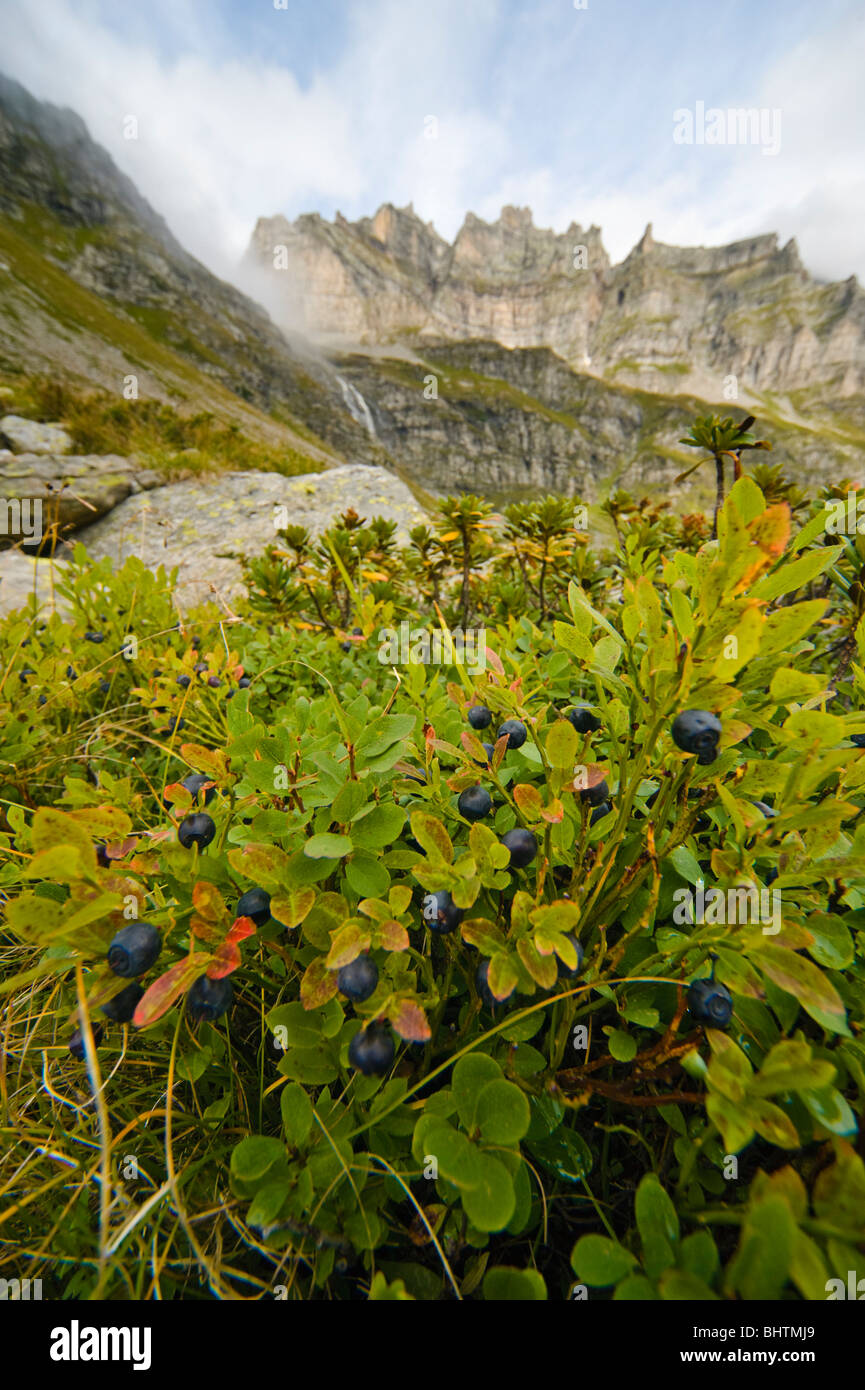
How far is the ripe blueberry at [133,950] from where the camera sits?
0.66 metres

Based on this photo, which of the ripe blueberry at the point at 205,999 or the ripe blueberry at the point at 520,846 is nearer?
the ripe blueberry at the point at 205,999

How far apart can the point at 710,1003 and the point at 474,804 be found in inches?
16.3

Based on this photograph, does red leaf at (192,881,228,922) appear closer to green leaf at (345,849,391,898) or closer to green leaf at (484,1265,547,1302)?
green leaf at (345,849,391,898)

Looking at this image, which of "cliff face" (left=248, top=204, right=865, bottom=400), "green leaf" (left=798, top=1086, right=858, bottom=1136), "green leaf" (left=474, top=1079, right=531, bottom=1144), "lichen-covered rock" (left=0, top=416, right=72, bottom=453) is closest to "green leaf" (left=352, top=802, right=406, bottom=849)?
"green leaf" (left=474, top=1079, right=531, bottom=1144)

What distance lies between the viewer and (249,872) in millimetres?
724

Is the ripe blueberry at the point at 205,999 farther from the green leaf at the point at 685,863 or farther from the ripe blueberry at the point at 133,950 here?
the green leaf at the point at 685,863

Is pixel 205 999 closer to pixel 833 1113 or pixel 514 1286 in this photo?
pixel 514 1286

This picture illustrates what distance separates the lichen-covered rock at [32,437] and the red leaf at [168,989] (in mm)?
10778

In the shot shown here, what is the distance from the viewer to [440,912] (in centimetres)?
74

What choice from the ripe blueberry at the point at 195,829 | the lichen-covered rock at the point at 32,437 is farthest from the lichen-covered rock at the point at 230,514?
the ripe blueberry at the point at 195,829

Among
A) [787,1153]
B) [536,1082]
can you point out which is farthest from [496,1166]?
[787,1153]

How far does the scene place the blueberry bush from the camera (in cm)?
60

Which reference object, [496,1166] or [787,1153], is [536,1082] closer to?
[496,1166]

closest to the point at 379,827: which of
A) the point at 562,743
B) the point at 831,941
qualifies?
the point at 562,743
